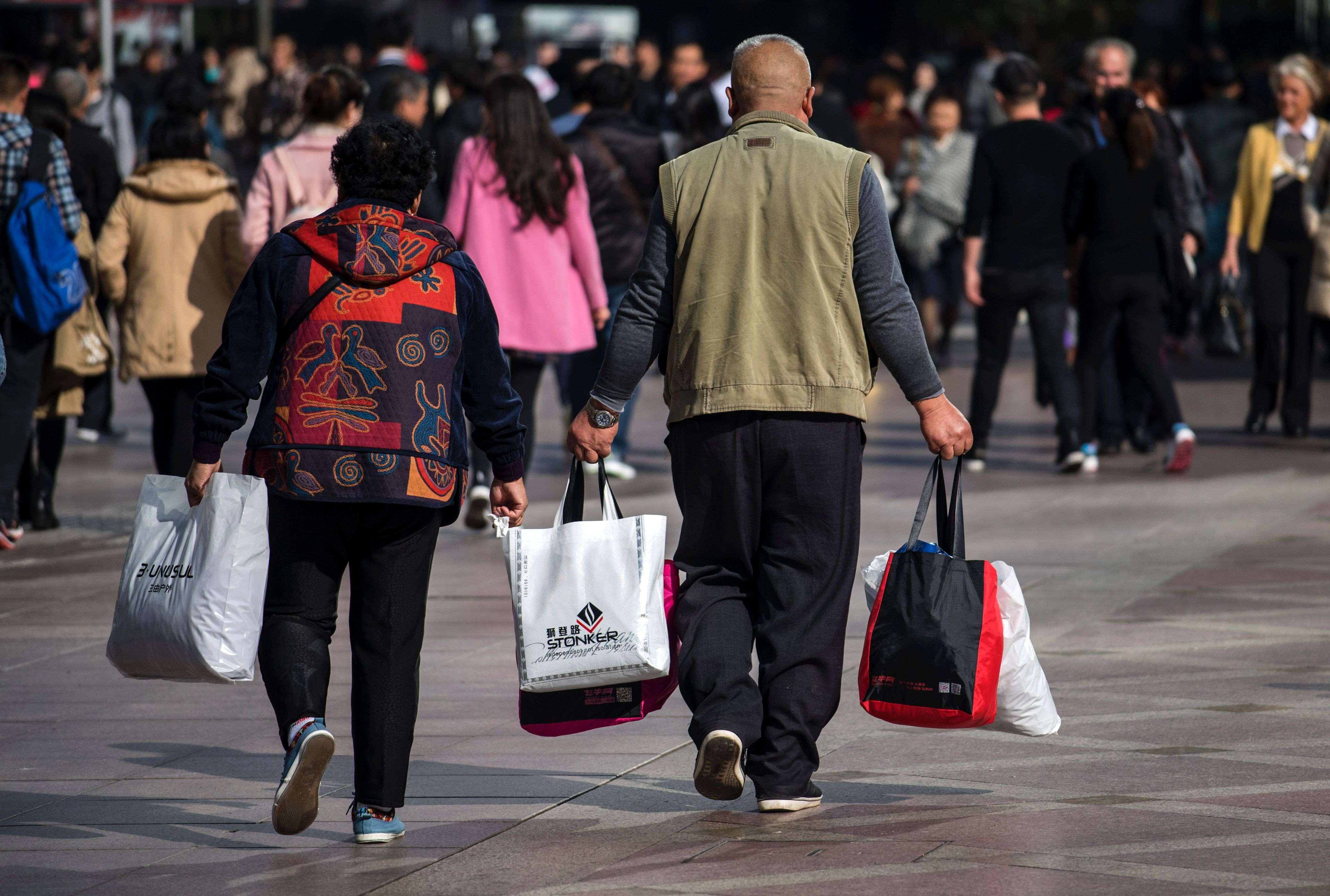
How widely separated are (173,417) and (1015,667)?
4868 millimetres

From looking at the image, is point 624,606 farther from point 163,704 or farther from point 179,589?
point 163,704

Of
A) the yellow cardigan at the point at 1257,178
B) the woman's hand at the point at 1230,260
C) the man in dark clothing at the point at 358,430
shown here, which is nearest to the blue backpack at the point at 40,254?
the man in dark clothing at the point at 358,430

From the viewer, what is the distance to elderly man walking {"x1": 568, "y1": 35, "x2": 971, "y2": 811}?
4.72 metres

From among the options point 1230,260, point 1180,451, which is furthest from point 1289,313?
point 1180,451

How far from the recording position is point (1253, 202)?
455 inches

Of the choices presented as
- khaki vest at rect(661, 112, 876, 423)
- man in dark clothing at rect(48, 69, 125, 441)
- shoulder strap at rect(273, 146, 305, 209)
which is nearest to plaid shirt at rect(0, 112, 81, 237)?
shoulder strap at rect(273, 146, 305, 209)

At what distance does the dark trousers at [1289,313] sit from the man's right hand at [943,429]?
295 inches

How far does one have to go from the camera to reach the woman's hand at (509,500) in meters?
4.76

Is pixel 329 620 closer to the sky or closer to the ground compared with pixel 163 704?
closer to the sky

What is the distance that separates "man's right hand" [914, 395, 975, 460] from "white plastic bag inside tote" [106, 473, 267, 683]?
1519 millimetres

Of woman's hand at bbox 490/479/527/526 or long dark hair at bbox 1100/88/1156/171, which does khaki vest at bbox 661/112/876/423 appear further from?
long dark hair at bbox 1100/88/1156/171

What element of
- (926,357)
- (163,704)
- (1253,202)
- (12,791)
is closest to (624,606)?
(926,357)

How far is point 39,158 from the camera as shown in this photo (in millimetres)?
8398

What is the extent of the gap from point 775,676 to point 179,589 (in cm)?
137
